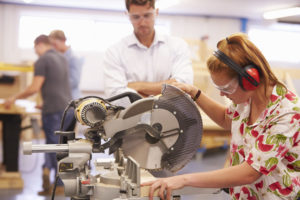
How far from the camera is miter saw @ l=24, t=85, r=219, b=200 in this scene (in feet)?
3.79

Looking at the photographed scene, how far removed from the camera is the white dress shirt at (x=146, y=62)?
2105mm

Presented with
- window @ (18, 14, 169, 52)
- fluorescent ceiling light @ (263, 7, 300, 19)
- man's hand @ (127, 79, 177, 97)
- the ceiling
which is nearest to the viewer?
man's hand @ (127, 79, 177, 97)

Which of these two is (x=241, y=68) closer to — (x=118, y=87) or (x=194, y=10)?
(x=118, y=87)

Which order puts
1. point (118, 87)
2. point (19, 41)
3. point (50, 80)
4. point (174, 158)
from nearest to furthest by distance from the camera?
point (174, 158) < point (118, 87) < point (50, 80) < point (19, 41)

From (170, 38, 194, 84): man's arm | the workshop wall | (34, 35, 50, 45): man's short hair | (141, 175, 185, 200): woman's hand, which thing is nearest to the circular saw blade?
(141, 175, 185, 200): woman's hand

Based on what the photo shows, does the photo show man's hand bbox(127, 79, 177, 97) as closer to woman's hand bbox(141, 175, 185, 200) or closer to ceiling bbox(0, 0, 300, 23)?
woman's hand bbox(141, 175, 185, 200)

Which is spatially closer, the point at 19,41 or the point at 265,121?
the point at 265,121

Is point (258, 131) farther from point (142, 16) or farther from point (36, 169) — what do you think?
point (36, 169)

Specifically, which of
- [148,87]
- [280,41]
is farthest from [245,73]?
[280,41]

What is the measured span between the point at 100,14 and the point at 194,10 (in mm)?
2264

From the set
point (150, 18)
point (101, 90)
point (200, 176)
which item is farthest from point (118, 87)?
point (101, 90)

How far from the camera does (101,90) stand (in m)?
8.70

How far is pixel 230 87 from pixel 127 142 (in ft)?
1.28

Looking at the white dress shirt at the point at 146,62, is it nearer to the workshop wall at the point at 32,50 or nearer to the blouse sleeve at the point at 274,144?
the blouse sleeve at the point at 274,144
